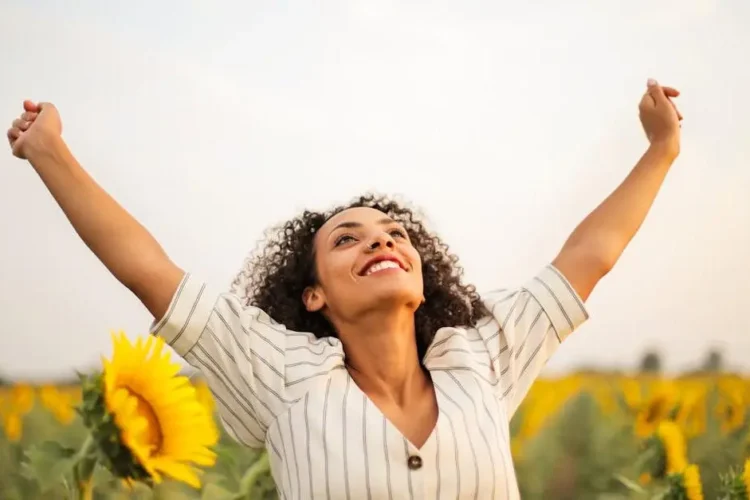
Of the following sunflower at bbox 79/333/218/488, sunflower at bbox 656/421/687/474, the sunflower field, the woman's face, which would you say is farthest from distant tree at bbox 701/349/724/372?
sunflower at bbox 79/333/218/488

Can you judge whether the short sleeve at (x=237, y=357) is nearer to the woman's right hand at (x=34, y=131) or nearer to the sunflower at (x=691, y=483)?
the woman's right hand at (x=34, y=131)

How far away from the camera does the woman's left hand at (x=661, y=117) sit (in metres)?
0.91

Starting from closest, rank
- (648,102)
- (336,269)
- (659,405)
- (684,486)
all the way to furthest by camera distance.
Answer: (336,269) → (648,102) → (684,486) → (659,405)

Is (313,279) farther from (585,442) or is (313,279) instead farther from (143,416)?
(585,442)

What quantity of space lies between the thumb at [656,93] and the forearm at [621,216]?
49 mm

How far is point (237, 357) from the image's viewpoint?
744mm

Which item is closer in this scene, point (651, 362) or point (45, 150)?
point (45, 150)

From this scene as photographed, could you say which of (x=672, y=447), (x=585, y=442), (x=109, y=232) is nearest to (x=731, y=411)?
(x=672, y=447)

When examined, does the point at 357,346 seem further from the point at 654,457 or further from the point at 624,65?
the point at 624,65

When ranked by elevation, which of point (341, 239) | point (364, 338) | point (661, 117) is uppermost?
point (661, 117)

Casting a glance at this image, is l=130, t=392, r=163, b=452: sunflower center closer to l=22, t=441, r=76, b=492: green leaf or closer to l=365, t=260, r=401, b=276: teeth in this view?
l=22, t=441, r=76, b=492: green leaf

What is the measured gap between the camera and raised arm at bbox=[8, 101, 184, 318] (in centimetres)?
72

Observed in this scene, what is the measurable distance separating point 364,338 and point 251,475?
27cm

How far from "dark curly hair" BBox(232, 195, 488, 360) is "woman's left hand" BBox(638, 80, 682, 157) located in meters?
0.25
